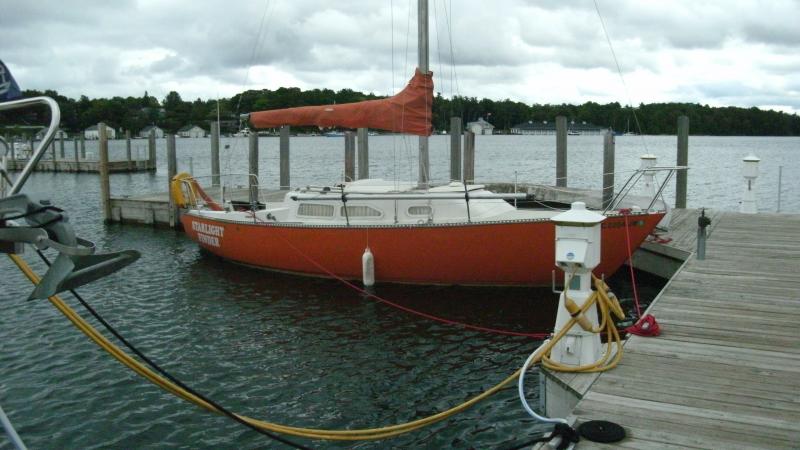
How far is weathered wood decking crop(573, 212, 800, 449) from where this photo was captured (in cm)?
516

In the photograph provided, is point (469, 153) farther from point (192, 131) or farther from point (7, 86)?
point (192, 131)

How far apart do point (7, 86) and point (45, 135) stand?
1.09 ft

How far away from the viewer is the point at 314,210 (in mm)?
14250

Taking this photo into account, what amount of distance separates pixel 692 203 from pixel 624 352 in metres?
26.2

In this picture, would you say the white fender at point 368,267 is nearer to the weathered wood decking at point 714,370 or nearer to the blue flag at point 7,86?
the weathered wood decking at point 714,370

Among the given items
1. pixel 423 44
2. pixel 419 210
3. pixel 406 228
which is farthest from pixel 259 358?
pixel 423 44

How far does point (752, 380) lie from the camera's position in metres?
6.14

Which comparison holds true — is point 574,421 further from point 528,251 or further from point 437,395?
point 528,251

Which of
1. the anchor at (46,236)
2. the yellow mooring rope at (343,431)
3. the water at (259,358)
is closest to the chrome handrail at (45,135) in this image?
the anchor at (46,236)

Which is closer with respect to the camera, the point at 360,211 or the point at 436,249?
the point at 436,249

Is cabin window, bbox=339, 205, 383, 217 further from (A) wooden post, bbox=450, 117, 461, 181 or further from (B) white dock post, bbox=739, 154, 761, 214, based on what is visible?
(B) white dock post, bbox=739, 154, 761, 214

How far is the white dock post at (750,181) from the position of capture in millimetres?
16500

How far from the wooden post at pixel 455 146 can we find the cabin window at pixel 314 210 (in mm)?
7932

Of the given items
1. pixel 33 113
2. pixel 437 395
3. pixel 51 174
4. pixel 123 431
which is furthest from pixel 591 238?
pixel 51 174
